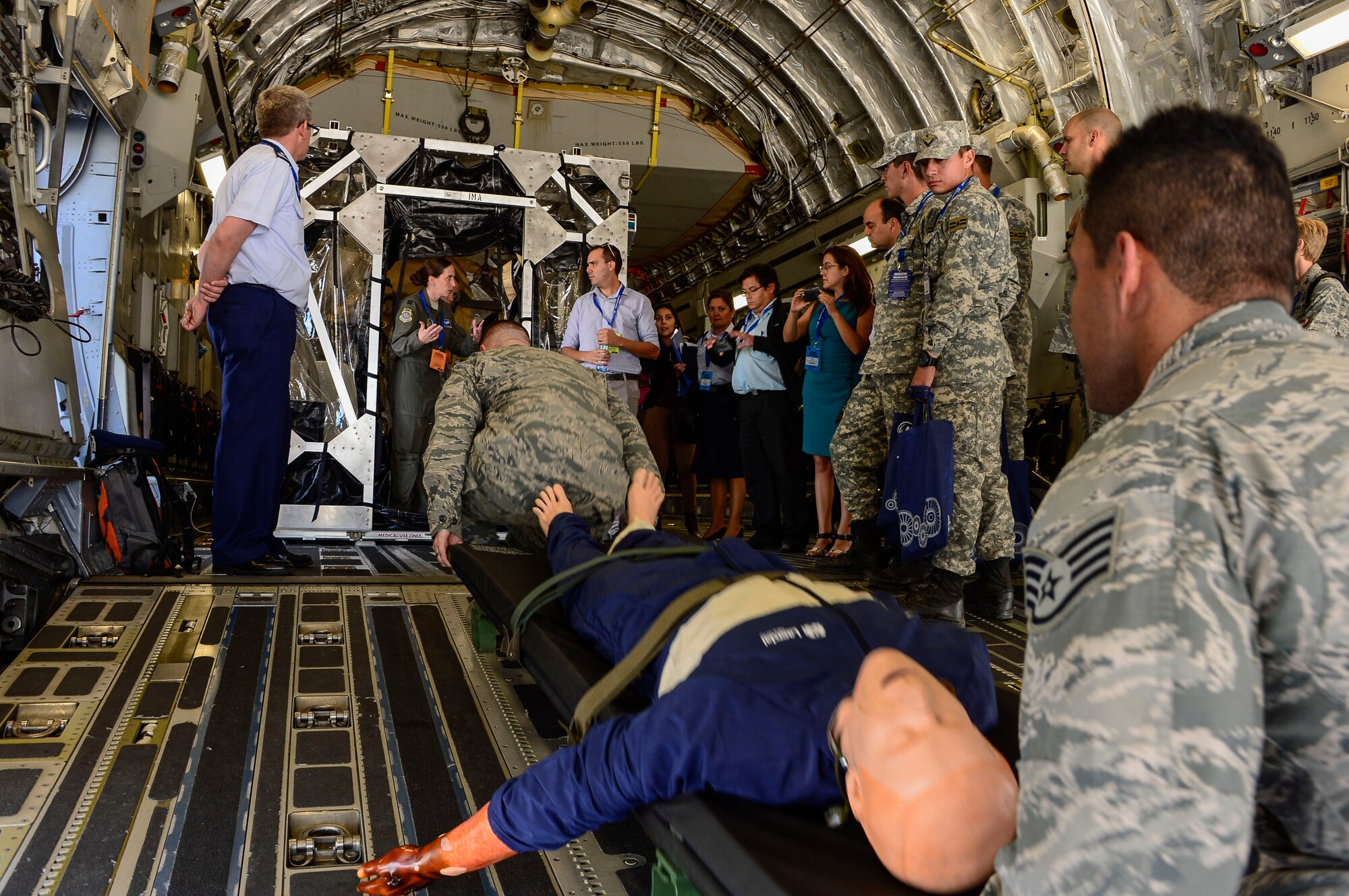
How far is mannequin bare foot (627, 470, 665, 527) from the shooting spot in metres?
2.92

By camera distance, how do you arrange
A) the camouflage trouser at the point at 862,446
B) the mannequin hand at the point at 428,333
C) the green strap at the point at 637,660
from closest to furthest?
1. the green strap at the point at 637,660
2. the camouflage trouser at the point at 862,446
3. the mannequin hand at the point at 428,333

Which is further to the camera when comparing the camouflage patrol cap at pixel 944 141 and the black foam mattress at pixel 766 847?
the camouflage patrol cap at pixel 944 141

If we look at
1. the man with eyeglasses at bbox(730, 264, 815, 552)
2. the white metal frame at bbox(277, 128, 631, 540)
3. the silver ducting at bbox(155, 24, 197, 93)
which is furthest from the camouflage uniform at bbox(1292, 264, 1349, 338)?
the silver ducting at bbox(155, 24, 197, 93)

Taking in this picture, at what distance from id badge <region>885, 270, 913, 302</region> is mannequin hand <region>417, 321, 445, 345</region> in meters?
→ 3.71

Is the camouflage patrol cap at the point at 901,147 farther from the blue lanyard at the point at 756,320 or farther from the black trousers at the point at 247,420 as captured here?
the black trousers at the point at 247,420

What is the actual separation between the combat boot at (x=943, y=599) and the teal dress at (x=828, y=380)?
1.84m

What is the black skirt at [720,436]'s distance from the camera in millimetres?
6559

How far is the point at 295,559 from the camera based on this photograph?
4219mm

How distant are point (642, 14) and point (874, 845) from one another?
432 inches

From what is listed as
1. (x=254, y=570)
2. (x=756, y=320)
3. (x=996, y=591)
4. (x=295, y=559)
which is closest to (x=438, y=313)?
(x=756, y=320)

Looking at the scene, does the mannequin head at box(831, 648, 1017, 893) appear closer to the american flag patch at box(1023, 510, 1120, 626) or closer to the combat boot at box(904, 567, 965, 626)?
the american flag patch at box(1023, 510, 1120, 626)

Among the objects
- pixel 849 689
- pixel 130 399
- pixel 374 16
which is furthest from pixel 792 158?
pixel 849 689

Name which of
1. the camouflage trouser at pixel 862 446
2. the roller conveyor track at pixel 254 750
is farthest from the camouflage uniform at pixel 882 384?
the roller conveyor track at pixel 254 750

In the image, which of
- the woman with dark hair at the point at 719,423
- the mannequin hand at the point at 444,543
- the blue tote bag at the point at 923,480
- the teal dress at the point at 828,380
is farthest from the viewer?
the woman with dark hair at the point at 719,423
